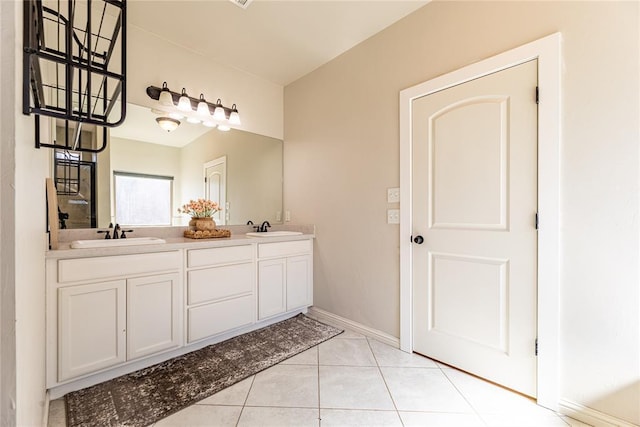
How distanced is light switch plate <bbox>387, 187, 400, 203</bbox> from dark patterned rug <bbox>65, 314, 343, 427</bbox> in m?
1.27

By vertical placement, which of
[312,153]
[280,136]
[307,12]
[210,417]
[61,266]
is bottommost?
[210,417]

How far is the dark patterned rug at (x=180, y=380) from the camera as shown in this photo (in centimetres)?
147

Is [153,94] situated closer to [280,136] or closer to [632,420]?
[280,136]

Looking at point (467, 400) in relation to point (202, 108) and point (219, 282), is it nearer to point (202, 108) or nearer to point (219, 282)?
Answer: point (219, 282)

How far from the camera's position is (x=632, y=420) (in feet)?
4.26

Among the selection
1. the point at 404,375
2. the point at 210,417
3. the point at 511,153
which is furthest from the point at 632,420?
the point at 210,417

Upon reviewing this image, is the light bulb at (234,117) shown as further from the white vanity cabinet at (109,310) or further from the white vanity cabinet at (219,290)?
the white vanity cabinet at (109,310)

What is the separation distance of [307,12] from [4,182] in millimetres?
2205

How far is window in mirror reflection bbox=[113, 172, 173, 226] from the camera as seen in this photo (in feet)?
7.20

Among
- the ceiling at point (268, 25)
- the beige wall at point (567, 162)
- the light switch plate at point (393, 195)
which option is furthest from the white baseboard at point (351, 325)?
the ceiling at point (268, 25)

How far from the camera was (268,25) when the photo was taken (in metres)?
2.25

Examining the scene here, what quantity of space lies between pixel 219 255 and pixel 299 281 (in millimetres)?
909

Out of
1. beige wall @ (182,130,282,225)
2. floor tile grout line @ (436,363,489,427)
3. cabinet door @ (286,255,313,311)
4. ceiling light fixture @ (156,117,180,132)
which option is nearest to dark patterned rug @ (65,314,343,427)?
cabinet door @ (286,255,313,311)

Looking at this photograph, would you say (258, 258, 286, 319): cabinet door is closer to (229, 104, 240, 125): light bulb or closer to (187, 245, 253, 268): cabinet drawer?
(187, 245, 253, 268): cabinet drawer
